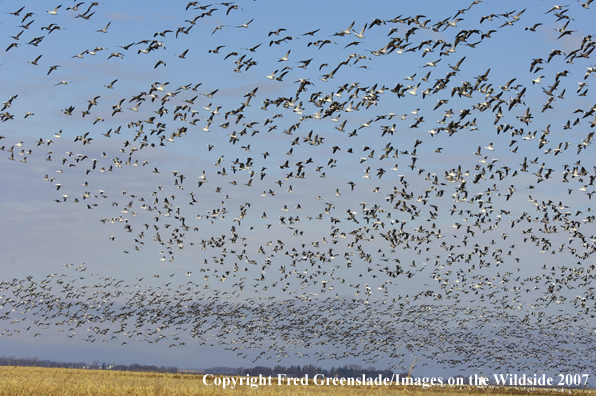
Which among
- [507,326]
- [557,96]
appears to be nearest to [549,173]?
[557,96]

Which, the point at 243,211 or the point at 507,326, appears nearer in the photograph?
the point at 243,211

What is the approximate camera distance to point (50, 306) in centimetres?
7069

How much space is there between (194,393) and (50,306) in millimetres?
51551

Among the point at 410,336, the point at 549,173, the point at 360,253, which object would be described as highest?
the point at 549,173

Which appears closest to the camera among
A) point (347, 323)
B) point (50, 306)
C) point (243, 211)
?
point (243, 211)

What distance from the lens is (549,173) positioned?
149 ft

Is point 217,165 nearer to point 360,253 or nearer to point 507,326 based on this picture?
point 360,253

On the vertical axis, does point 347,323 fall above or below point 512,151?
below

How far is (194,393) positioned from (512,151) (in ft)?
99.9

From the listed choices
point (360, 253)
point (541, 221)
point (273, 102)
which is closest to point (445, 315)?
point (360, 253)

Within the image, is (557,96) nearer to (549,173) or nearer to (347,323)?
(549,173)

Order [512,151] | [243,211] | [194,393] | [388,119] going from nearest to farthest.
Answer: [194,393], [388,119], [512,151], [243,211]

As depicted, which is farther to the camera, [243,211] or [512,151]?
[243,211]

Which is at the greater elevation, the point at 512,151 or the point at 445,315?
the point at 512,151
